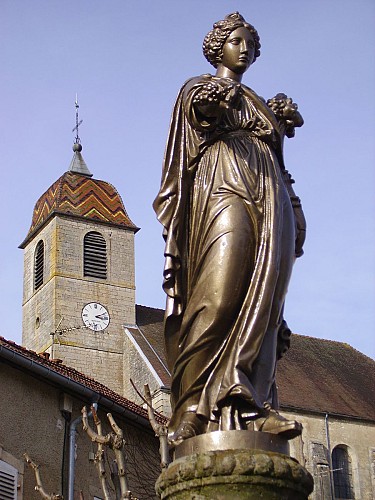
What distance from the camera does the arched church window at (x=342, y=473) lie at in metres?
39.7

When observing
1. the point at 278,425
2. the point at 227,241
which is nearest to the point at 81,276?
the point at 227,241

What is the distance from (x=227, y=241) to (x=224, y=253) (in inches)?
2.1

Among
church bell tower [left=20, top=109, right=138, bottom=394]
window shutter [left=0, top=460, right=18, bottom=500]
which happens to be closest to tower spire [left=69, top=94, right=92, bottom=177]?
church bell tower [left=20, top=109, right=138, bottom=394]

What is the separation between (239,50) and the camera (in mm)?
4824

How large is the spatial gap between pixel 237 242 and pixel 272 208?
25 centimetres

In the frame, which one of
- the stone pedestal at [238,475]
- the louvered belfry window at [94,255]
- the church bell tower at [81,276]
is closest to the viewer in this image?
the stone pedestal at [238,475]

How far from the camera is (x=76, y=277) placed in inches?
1655

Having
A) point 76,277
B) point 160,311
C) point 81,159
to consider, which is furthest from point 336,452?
point 81,159

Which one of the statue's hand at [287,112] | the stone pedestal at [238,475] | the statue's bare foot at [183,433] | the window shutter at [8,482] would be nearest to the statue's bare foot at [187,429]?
the statue's bare foot at [183,433]

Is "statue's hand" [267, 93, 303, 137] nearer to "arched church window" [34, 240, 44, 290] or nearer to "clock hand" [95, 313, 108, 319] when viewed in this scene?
"clock hand" [95, 313, 108, 319]

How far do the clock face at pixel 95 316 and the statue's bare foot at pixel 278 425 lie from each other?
36.9m

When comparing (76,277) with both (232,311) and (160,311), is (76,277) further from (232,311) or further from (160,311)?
(232,311)

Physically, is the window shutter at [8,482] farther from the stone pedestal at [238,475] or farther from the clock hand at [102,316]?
the clock hand at [102,316]

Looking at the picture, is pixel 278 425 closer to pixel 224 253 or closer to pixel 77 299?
pixel 224 253
